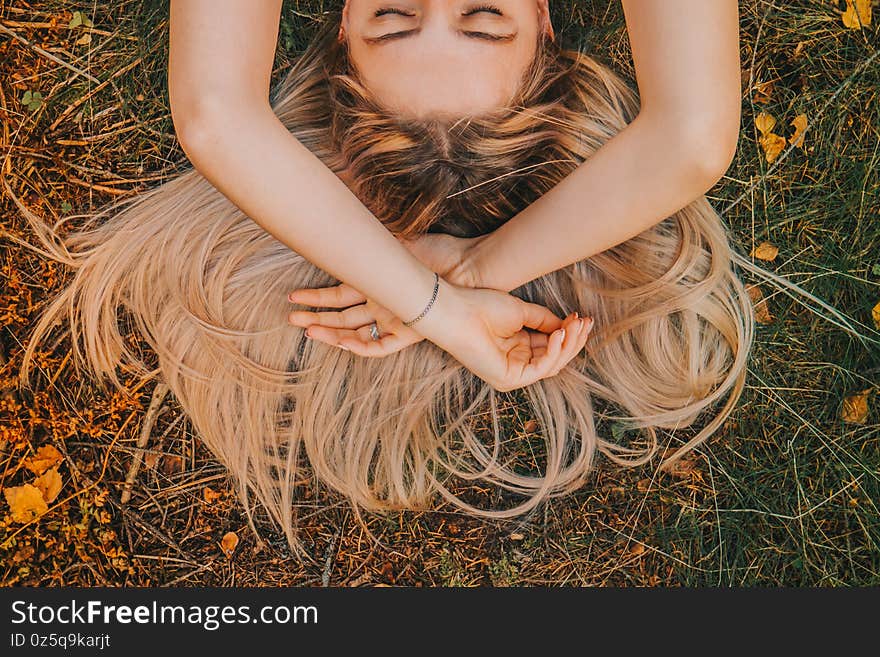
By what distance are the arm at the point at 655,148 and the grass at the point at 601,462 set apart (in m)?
0.47

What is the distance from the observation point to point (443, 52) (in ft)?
4.98

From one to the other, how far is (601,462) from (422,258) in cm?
76

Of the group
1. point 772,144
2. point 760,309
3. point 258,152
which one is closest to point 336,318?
point 258,152

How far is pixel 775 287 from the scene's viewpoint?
1.92m

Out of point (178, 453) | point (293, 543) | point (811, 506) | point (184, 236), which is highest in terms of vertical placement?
point (184, 236)

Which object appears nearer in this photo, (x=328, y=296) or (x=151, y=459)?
(x=328, y=296)

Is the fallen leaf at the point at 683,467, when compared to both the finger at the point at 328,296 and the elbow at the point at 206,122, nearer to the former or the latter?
the finger at the point at 328,296

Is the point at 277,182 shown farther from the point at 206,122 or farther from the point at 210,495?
the point at 210,495

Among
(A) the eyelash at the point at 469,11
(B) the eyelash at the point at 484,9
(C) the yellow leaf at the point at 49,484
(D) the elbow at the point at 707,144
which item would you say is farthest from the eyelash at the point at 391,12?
(C) the yellow leaf at the point at 49,484

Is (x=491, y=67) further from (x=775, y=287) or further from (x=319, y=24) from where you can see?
(x=775, y=287)

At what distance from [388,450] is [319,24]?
1190 mm

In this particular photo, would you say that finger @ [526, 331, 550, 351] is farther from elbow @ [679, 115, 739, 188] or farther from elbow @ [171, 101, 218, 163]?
elbow @ [171, 101, 218, 163]

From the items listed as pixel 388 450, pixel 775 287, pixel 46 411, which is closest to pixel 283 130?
pixel 388 450

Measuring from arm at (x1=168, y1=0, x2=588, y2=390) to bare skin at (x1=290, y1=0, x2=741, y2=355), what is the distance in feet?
0.39
